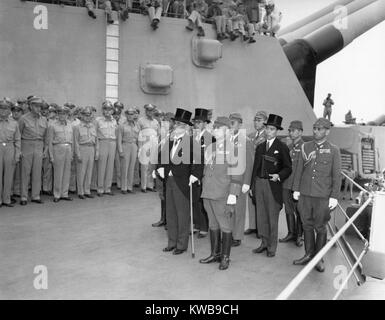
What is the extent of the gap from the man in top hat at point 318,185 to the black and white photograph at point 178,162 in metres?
0.01

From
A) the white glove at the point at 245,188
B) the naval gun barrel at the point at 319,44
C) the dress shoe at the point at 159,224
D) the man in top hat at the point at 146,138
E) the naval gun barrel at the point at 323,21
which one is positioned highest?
the naval gun barrel at the point at 323,21

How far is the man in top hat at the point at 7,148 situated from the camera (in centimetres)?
611

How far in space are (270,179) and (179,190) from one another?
909 mm

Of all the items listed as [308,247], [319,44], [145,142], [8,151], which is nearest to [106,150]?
[145,142]

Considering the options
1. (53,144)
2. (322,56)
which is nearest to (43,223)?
(53,144)

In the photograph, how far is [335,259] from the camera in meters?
4.39

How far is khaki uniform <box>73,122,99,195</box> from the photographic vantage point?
23.1ft

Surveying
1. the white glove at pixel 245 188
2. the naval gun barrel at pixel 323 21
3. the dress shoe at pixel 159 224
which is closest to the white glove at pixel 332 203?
the white glove at pixel 245 188

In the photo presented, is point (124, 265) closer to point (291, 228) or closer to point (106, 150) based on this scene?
point (291, 228)

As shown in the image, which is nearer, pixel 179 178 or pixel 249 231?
pixel 179 178

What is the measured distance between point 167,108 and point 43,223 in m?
4.03

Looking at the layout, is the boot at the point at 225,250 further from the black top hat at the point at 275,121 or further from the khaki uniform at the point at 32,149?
the khaki uniform at the point at 32,149

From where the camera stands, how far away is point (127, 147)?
773 centimetres
